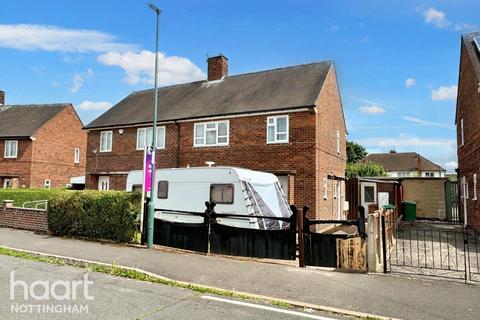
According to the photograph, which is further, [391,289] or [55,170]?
[55,170]

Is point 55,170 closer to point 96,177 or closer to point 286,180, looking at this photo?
point 96,177

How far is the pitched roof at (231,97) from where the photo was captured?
17438 mm

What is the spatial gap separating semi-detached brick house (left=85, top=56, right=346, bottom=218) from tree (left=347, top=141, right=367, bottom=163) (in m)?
42.3

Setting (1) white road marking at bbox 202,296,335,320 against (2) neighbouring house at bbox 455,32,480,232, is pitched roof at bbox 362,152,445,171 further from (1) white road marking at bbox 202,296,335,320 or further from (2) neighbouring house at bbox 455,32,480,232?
(1) white road marking at bbox 202,296,335,320

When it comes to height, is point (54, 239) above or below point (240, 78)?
below

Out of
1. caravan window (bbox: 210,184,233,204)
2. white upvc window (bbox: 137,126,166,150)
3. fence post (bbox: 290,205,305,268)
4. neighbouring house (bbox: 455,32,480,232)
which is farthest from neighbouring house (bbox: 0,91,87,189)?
neighbouring house (bbox: 455,32,480,232)

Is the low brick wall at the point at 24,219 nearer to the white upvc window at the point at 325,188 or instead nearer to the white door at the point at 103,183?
the white door at the point at 103,183

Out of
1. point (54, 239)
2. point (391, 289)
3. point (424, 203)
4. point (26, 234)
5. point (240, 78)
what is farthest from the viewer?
point (424, 203)

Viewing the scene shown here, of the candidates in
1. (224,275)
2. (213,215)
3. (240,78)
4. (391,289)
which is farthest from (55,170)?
(391,289)

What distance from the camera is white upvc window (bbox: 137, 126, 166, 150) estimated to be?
2016cm

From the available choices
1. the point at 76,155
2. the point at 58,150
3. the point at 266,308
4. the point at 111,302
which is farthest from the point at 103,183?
the point at 266,308

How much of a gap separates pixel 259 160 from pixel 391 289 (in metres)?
10.8

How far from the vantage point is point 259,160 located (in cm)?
1705

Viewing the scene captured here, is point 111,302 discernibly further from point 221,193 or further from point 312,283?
point 221,193
